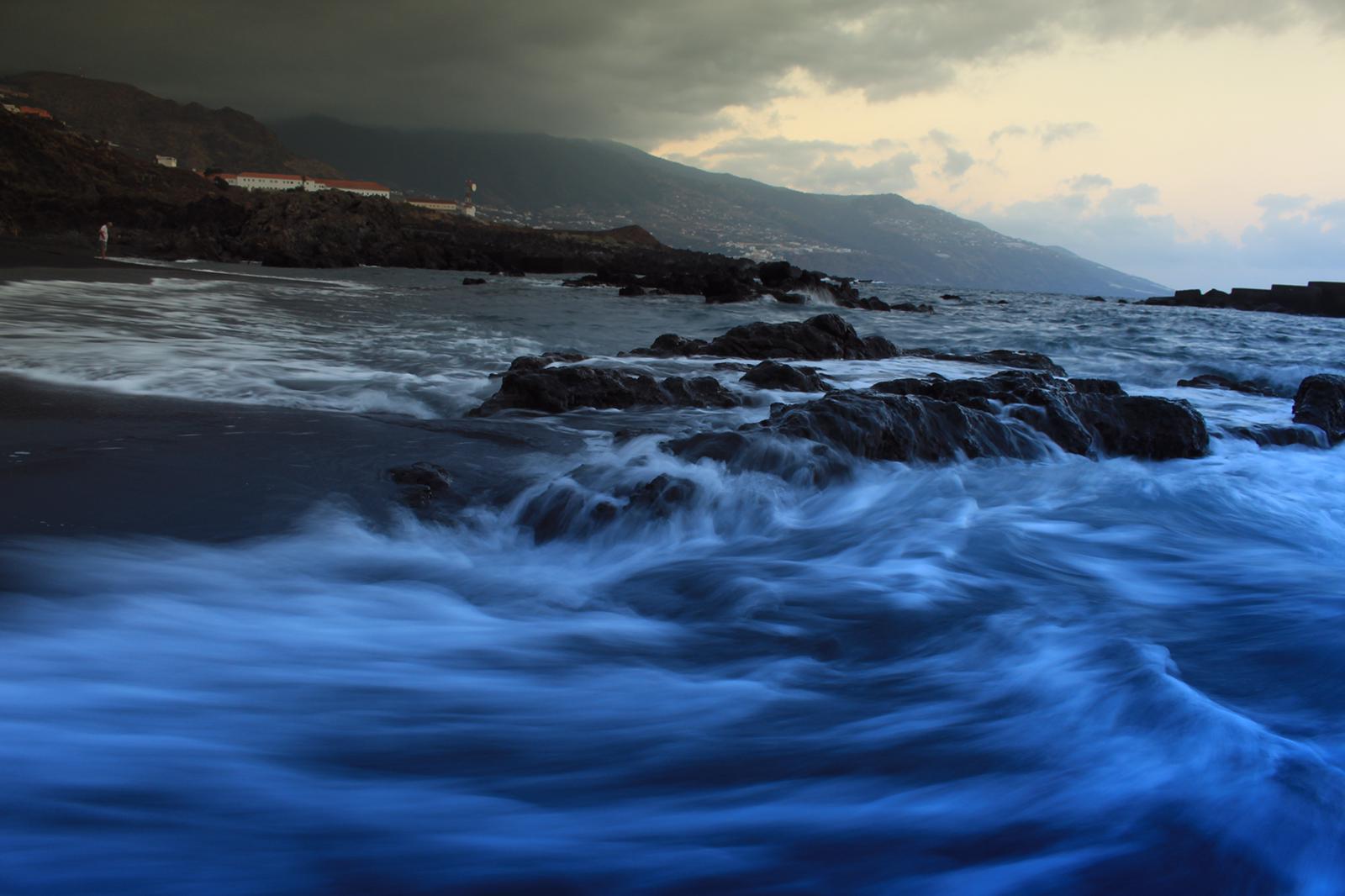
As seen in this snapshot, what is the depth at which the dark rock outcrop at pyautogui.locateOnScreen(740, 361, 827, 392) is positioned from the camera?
8.05 meters

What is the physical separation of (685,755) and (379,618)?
1.46 metres

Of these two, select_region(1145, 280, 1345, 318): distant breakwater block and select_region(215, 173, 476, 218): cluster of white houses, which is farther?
select_region(215, 173, 476, 218): cluster of white houses

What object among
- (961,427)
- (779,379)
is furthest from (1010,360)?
(961,427)

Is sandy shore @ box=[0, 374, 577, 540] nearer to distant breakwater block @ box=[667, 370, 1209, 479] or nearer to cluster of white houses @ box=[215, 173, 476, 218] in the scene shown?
distant breakwater block @ box=[667, 370, 1209, 479]

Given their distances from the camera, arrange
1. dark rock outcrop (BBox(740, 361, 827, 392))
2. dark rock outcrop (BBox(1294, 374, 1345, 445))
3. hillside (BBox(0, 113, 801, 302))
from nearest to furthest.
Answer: dark rock outcrop (BBox(1294, 374, 1345, 445)) < dark rock outcrop (BBox(740, 361, 827, 392)) < hillside (BBox(0, 113, 801, 302))

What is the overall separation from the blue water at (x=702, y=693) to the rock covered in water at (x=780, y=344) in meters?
5.34

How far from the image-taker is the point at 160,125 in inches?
5758

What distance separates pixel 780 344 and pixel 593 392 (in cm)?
519

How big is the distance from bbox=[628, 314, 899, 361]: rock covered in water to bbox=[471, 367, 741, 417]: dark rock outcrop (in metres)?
3.34

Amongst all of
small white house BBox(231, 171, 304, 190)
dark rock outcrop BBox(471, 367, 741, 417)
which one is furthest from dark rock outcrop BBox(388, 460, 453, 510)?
small white house BBox(231, 171, 304, 190)

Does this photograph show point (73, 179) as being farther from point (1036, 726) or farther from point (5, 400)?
point (1036, 726)

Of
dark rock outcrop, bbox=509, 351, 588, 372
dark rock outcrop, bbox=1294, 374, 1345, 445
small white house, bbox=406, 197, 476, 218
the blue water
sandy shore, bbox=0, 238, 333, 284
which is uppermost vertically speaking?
small white house, bbox=406, 197, 476, 218

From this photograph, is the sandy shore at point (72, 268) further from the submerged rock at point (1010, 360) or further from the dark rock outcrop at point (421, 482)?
the submerged rock at point (1010, 360)

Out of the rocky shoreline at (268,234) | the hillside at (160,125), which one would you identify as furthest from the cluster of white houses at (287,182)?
the rocky shoreline at (268,234)
